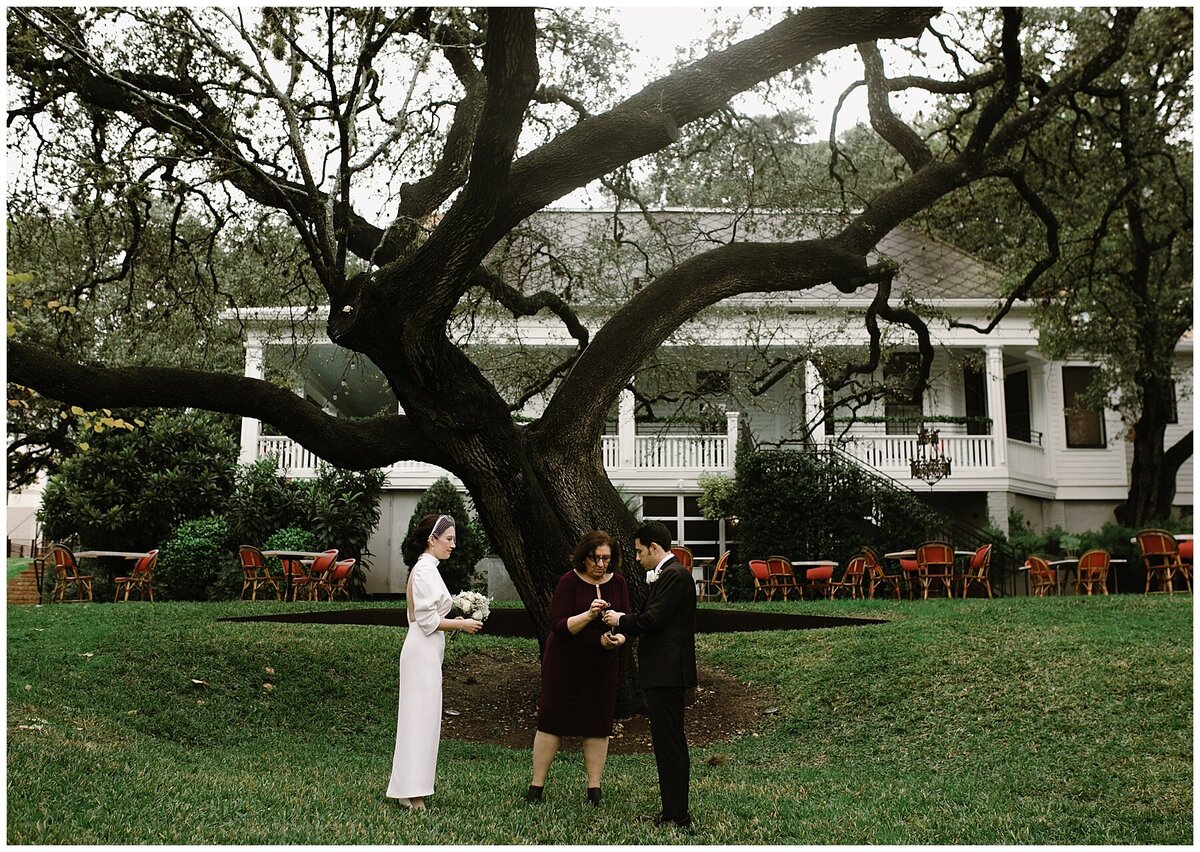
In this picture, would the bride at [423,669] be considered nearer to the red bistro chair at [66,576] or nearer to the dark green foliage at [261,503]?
the red bistro chair at [66,576]

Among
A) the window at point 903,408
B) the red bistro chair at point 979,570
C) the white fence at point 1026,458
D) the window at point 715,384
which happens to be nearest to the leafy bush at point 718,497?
the window at point 903,408

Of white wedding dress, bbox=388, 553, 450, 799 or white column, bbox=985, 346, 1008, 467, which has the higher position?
white column, bbox=985, 346, 1008, 467

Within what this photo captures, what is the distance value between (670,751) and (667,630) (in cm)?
72

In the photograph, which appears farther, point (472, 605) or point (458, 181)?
point (458, 181)

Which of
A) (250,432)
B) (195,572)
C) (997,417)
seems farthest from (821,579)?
(250,432)

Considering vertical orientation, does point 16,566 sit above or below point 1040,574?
below

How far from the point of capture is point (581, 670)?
705 centimetres

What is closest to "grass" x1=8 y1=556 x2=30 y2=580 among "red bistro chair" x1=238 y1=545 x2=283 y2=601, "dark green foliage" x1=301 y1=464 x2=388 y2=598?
"dark green foliage" x1=301 y1=464 x2=388 y2=598

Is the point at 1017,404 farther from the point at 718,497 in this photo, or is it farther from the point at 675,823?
the point at 675,823

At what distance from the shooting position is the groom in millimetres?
6488

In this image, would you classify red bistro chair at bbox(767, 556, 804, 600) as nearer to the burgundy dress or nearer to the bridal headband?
the burgundy dress

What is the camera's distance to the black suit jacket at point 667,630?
21.7 feet

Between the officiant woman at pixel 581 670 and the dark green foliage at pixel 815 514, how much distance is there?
15.4 metres

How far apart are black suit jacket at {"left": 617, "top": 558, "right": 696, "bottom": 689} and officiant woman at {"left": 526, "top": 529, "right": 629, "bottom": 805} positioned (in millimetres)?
310
